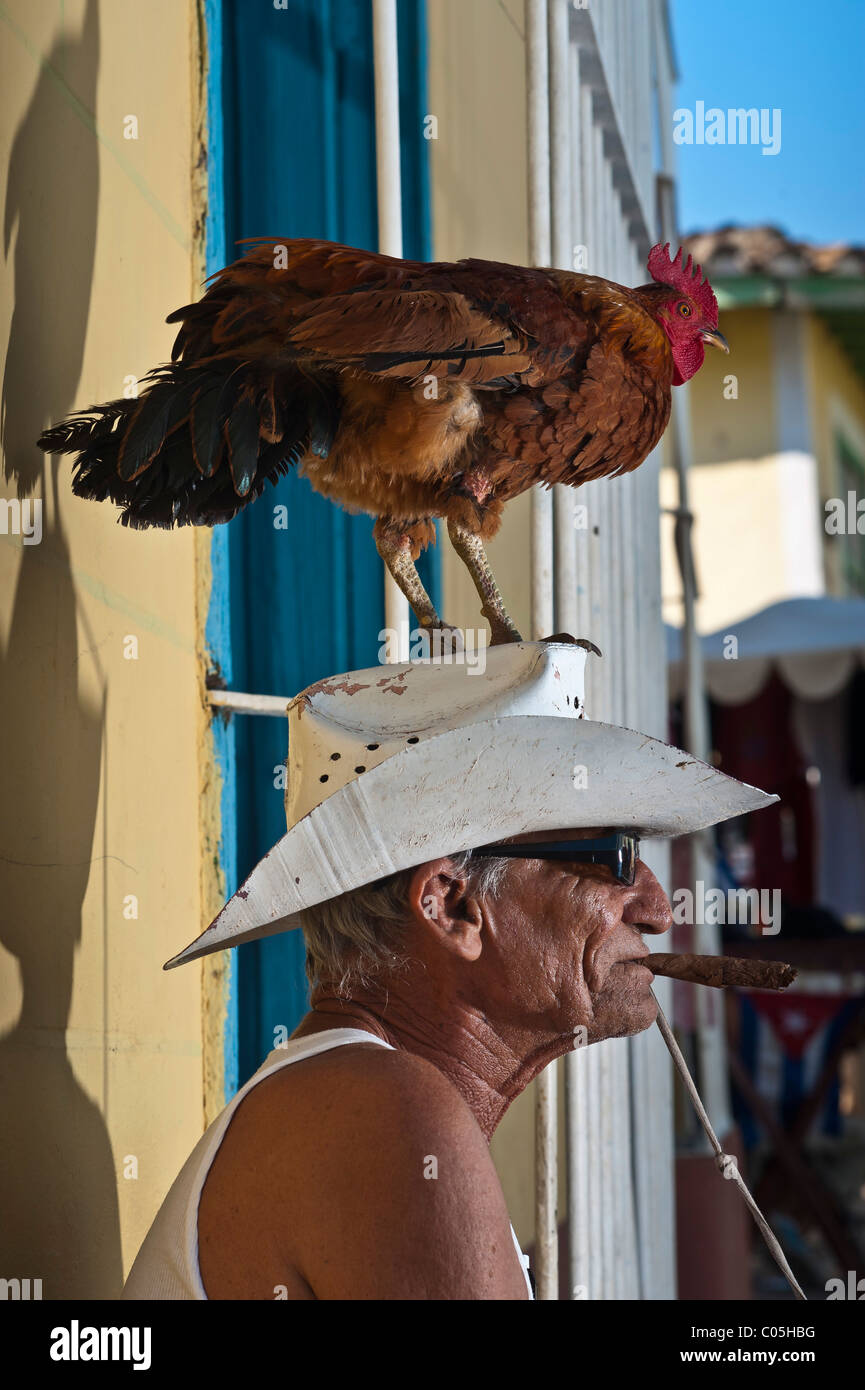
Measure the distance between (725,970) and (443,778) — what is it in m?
0.37

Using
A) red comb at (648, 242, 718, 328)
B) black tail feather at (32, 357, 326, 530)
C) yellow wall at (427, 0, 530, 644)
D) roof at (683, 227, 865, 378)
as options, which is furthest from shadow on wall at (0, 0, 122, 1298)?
roof at (683, 227, 865, 378)

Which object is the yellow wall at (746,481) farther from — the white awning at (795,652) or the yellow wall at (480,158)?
the yellow wall at (480,158)

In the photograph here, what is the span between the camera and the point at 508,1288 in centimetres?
126

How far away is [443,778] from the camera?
4.90 feet

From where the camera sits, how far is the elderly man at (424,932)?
131cm

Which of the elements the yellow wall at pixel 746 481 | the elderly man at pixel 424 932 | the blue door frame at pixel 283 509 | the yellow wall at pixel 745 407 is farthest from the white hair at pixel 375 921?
the yellow wall at pixel 745 407

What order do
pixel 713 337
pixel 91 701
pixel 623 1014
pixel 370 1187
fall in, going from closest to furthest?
pixel 370 1187, pixel 623 1014, pixel 91 701, pixel 713 337

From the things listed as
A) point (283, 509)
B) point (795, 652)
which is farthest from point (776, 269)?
point (283, 509)

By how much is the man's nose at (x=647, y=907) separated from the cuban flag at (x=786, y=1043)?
5.95 metres

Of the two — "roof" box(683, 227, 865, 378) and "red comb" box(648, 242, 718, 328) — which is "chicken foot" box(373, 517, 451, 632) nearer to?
"red comb" box(648, 242, 718, 328)

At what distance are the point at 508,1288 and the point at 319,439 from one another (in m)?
0.99

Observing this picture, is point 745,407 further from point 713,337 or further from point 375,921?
point 375,921

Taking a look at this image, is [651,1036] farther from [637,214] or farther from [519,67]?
[519,67]
